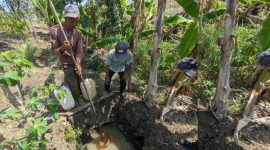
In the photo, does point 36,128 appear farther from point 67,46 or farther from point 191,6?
point 191,6

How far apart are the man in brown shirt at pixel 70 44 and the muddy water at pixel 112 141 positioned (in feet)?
2.52

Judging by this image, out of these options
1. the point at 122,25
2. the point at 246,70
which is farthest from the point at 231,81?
the point at 122,25

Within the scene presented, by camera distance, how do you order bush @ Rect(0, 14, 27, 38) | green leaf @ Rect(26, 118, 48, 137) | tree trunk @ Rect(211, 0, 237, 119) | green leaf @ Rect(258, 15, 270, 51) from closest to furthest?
green leaf @ Rect(26, 118, 48, 137), tree trunk @ Rect(211, 0, 237, 119), green leaf @ Rect(258, 15, 270, 51), bush @ Rect(0, 14, 27, 38)

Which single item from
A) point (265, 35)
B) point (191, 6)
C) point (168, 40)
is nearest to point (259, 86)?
point (265, 35)

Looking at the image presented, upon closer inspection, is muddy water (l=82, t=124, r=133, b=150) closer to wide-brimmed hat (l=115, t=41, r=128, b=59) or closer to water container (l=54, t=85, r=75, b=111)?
water container (l=54, t=85, r=75, b=111)

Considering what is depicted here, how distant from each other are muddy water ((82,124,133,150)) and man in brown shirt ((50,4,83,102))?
0.77m

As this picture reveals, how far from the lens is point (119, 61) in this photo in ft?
17.2

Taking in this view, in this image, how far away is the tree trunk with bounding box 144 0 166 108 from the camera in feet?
15.2

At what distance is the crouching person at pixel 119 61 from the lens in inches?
200

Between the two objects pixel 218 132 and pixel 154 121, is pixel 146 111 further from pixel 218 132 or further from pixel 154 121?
pixel 218 132

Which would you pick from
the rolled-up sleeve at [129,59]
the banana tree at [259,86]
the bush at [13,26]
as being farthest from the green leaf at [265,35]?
the bush at [13,26]

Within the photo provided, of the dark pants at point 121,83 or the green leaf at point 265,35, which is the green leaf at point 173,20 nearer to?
the dark pants at point 121,83

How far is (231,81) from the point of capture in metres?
5.73

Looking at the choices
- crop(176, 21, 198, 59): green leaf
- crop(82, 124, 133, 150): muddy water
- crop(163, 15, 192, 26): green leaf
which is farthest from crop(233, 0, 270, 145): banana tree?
crop(82, 124, 133, 150): muddy water
